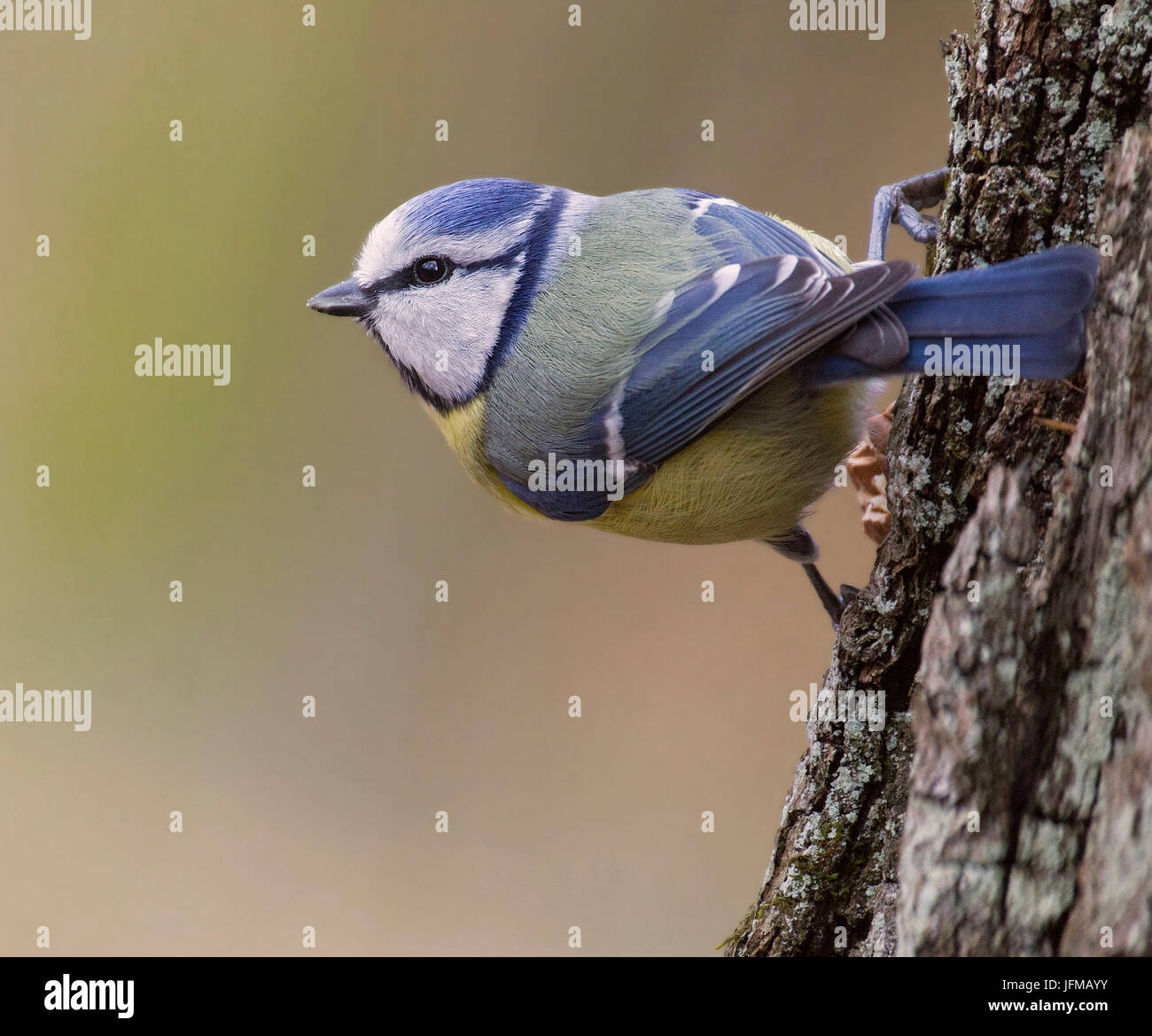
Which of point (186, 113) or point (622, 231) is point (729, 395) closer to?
point (622, 231)

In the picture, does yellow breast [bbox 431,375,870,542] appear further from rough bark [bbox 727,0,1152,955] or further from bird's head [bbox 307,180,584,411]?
rough bark [bbox 727,0,1152,955]

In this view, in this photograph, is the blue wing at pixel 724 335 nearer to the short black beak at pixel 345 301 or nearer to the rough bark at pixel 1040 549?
Result: the rough bark at pixel 1040 549

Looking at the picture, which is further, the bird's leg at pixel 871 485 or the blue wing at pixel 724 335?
the bird's leg at pixel 871 485

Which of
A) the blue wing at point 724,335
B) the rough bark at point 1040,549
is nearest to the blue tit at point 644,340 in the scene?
the blue wing at point 724,335

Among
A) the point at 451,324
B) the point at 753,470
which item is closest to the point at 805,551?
the point at 753,470

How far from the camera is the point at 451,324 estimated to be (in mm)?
1689

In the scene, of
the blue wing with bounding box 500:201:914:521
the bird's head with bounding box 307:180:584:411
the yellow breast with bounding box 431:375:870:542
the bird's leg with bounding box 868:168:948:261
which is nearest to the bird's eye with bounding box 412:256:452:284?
the bird's head with bounding box 307:180:584:411

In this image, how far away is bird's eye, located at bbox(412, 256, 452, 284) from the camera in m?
1.68

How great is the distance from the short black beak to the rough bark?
2.97ft

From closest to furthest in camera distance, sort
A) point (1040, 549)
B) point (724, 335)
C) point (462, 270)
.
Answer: point (1040, 549)
point (724, 335)
point (462, 270)

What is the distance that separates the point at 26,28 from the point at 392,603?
208cm

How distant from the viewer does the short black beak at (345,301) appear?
5.70 ft

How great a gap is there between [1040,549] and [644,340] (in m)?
0.63

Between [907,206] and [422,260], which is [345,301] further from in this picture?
[907,206]
